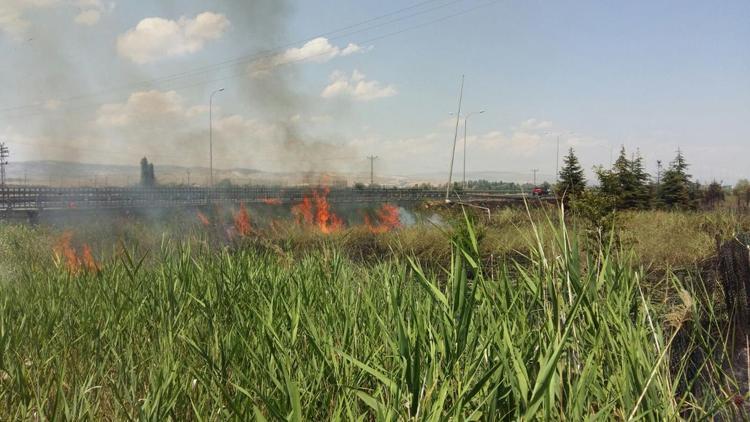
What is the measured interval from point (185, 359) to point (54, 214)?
23.4 meters

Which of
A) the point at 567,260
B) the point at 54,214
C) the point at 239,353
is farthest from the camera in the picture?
the point at 54,214

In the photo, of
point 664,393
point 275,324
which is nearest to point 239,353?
point 275,324

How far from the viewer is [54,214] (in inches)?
928

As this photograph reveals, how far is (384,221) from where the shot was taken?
2284 centimetres

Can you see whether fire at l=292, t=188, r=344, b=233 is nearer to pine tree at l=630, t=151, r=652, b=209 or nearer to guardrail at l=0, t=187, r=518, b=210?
guardrail at l=0, t=187, r=518, b=210

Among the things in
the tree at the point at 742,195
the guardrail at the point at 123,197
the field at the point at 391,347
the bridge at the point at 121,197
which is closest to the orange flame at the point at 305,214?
the guardrail at the point at 123,197

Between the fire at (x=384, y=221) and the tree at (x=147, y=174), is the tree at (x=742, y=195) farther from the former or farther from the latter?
the tree at (x=147, y=174)

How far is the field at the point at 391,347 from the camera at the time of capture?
2.28m

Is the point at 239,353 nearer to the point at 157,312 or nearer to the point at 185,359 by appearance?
the point at 185,359

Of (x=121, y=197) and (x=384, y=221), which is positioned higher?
(x=121, y=197)

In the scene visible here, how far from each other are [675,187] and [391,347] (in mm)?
39893

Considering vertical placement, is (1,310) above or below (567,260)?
below

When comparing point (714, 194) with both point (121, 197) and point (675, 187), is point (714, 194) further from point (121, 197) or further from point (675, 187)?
point (121, 197)

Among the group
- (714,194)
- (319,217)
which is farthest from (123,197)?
(714,194)
